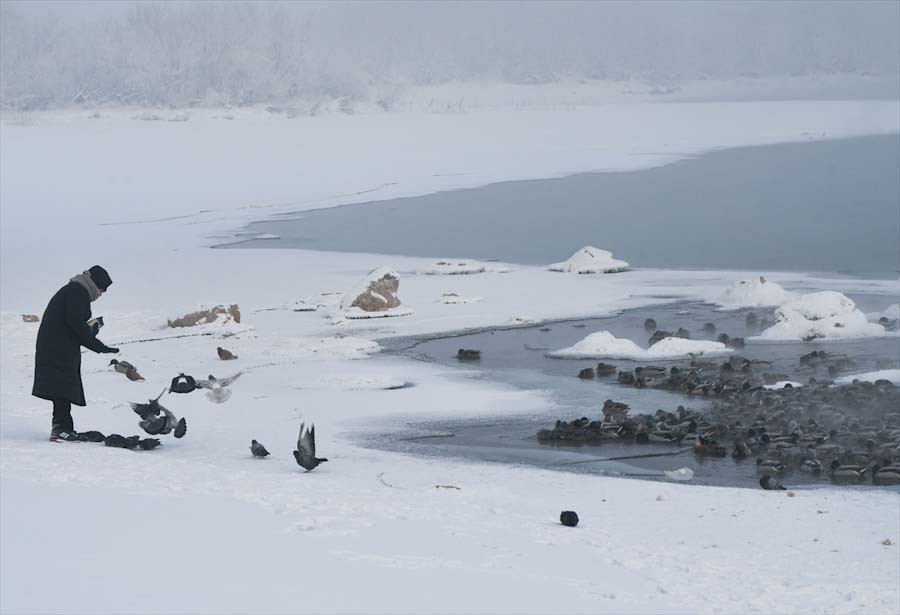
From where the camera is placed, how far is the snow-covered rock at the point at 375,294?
16.3m

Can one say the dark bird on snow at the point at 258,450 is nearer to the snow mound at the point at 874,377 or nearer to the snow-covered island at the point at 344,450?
the snow-covered island at the point at 344,450

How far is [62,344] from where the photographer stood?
8945mm

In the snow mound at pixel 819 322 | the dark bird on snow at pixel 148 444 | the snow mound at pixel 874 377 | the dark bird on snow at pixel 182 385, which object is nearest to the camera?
the dark bird on snow at pixel 148 444

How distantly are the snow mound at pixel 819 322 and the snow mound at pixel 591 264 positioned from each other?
19.3 feet

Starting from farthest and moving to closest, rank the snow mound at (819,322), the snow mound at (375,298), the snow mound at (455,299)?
the snow mound at (455,299)
the snow mound at (375,298)
the snow mound at (819,322)

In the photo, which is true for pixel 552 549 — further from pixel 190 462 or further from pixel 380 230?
pixel 380 230

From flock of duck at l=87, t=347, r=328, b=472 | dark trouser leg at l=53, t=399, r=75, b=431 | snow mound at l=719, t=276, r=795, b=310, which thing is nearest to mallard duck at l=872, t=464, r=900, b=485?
flock of duck at l=87, t=347, r=328, b=472

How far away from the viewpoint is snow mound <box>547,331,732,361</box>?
1345 centimetres

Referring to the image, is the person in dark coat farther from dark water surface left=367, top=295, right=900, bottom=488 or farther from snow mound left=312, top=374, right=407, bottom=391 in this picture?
snow mound left=312, top=374, right=407, bottom=391

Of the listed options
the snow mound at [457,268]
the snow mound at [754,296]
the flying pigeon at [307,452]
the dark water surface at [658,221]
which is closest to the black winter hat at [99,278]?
the flying pigeon at [307,452]

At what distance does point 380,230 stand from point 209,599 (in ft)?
75.5

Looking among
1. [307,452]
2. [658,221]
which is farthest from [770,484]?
[658,221]

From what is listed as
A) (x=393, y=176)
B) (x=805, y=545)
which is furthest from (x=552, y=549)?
(x=393, y=176)

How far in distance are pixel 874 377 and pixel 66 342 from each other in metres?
7.16
